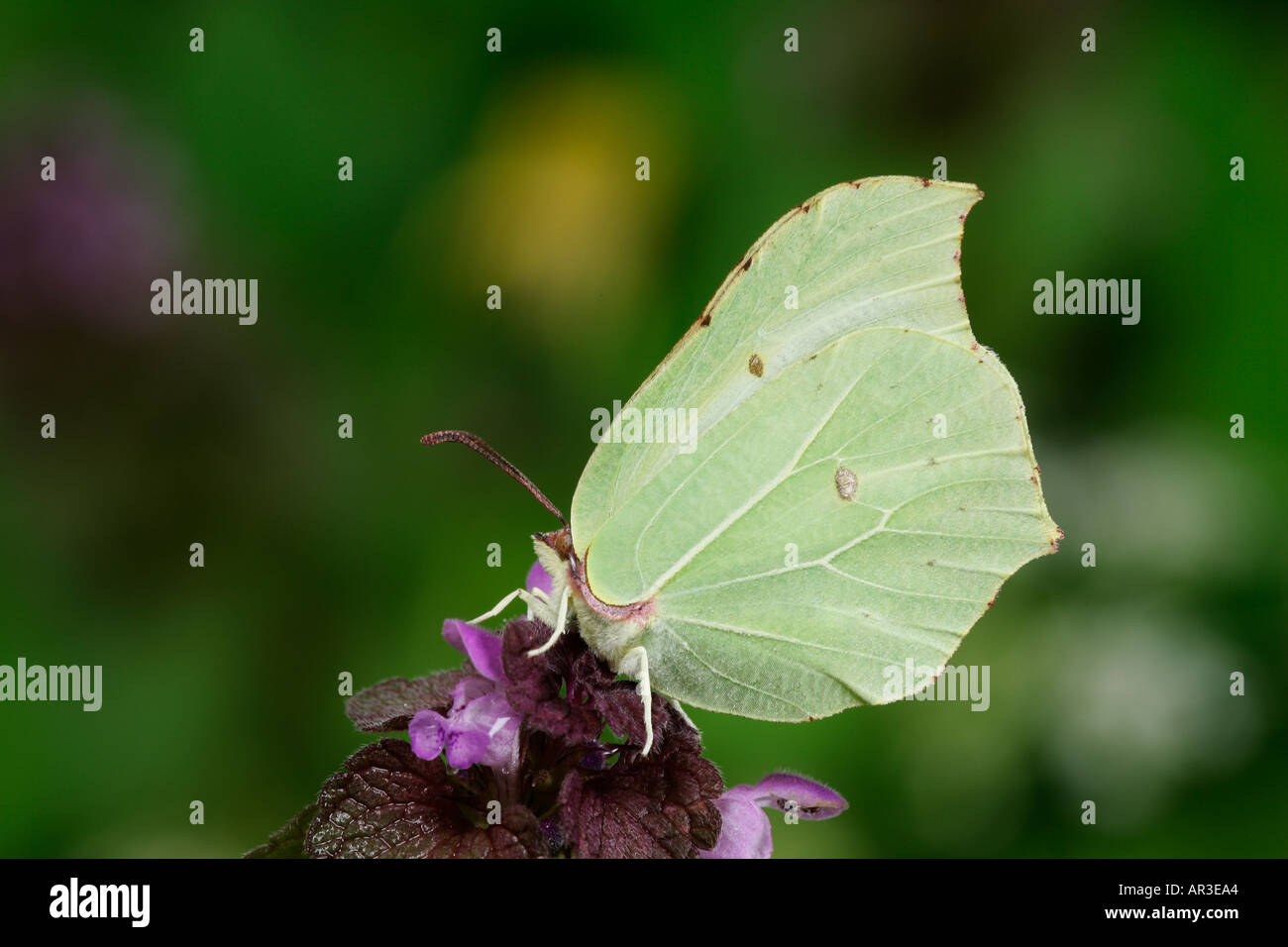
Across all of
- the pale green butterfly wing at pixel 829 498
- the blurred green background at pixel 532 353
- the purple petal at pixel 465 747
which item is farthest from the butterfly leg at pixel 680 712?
the blurred green background at pixel 532 353

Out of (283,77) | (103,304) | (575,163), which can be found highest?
(283,77)

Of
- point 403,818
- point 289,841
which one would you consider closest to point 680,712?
point 403,818

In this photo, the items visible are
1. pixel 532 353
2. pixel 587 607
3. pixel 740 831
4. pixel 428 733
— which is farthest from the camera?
pixel 532 353

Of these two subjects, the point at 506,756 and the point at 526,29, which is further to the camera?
the point at 526,29

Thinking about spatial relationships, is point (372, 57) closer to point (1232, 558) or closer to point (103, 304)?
point (103, 304)

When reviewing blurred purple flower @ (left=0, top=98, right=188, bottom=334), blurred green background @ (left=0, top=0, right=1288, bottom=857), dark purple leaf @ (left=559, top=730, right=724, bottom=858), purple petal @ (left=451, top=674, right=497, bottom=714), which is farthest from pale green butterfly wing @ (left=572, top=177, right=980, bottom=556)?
blurred purple flower @ (left=0, top=98, right=188, bottom=334)

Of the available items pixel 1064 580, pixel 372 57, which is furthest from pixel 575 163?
pixel 1064 580

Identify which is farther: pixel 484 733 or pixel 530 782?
pixel 530 782

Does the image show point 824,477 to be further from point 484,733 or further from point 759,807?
point 484,733
